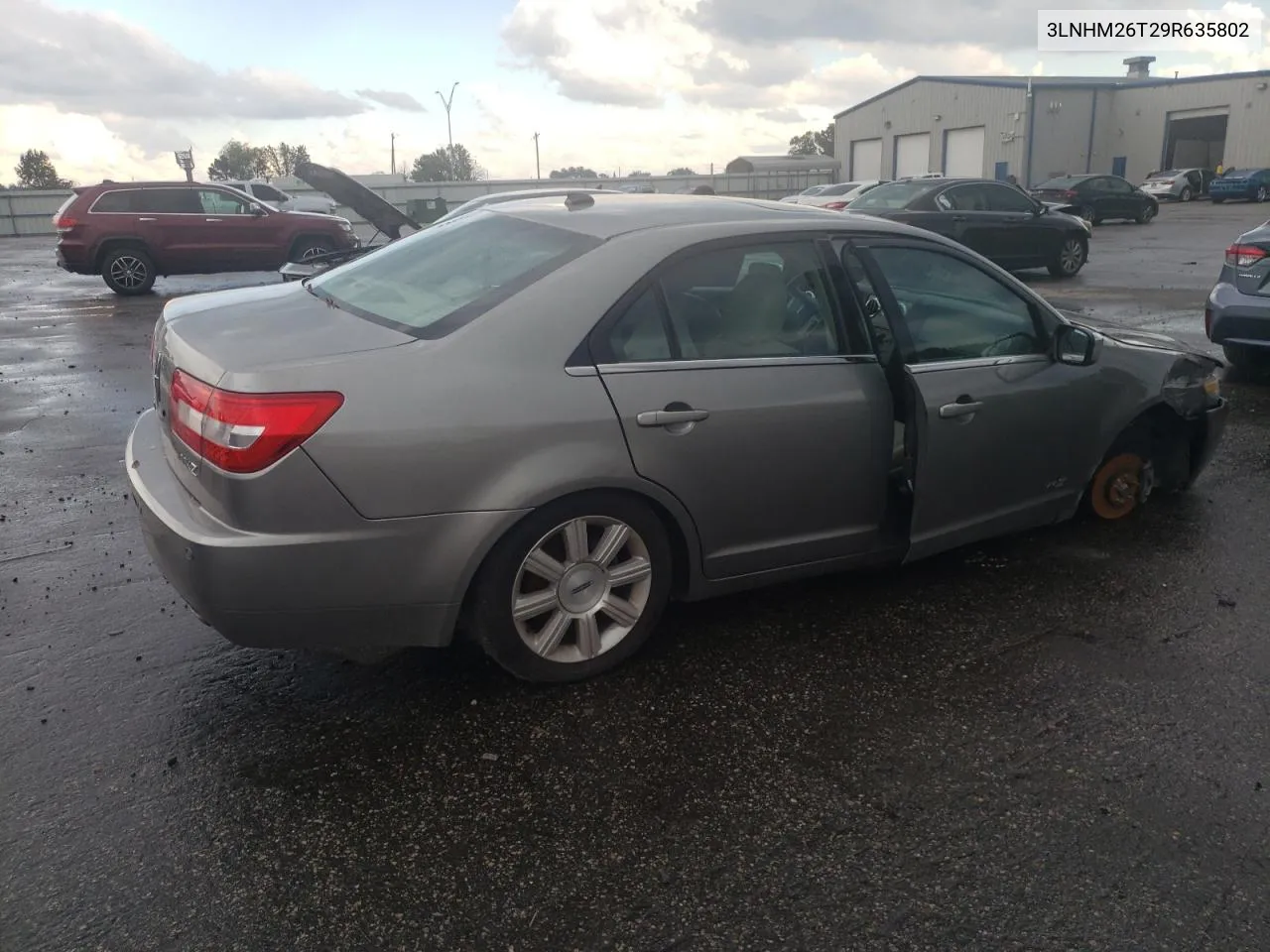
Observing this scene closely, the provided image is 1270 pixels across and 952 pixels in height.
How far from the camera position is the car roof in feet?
11.7

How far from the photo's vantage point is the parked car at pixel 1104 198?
31.0m

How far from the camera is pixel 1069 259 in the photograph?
1617 centimetres

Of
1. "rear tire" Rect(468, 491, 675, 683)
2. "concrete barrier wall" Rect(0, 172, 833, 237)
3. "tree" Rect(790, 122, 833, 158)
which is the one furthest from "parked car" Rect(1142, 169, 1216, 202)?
"tree" Rect(790, 122, 833, 158)

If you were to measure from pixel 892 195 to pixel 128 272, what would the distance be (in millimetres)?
11576

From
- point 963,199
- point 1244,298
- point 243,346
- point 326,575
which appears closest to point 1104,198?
point 963,199

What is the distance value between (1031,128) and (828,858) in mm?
49721

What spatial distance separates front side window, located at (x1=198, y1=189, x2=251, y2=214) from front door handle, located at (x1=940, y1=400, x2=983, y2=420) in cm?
1461

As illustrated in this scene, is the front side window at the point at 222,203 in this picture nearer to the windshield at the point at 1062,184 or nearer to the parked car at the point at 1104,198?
the parked car at the point at 1104,198

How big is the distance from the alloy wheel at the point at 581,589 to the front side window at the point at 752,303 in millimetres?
689

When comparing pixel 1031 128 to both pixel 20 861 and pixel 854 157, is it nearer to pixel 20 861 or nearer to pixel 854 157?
pixel 854 157

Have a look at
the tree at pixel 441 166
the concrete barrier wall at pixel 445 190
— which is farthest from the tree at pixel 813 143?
the concrete barrier wall at pixel 445 190

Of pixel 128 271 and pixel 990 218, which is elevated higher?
pixel 990 218

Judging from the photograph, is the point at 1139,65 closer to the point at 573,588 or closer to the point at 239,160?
the point at 573,588

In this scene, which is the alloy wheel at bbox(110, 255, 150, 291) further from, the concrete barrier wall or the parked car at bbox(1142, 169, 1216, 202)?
the parked car at bbox(1142, 169, 1216, 202)
